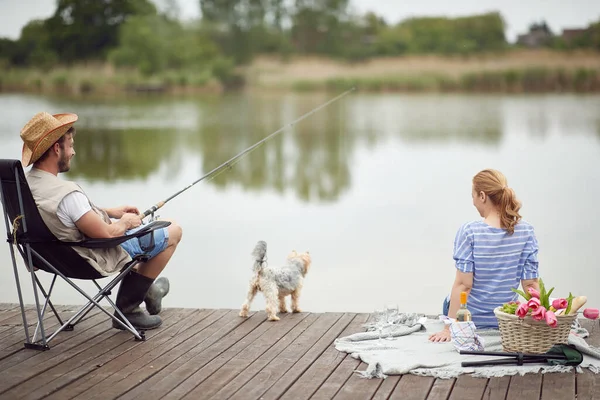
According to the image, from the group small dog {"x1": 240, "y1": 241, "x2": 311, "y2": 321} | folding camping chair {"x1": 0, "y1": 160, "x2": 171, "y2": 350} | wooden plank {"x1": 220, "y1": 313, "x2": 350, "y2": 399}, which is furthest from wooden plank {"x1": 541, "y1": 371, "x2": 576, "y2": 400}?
folding camping chair {"x1": 0, "y1": 160, "x2": 171, "y2": 350}

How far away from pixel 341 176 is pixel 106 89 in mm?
3453

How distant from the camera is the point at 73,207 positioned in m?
3.95

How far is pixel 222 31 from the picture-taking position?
452 inches

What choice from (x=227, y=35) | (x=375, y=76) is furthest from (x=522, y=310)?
(x=227, y=35)

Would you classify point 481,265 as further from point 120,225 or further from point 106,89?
point 106,89

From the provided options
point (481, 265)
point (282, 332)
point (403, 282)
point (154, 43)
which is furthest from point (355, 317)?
point (154, 43)

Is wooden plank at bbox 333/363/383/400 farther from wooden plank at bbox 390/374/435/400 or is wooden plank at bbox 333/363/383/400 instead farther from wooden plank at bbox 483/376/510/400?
wooden plank at bbox 483/376/510/400

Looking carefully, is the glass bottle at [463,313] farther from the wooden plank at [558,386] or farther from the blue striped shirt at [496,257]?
the wooden plank at [558,386]

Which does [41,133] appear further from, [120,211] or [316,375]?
[316,375]

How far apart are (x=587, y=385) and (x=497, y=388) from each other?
0.35 m

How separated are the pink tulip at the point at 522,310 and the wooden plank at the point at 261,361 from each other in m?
1.07

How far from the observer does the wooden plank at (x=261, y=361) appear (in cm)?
353

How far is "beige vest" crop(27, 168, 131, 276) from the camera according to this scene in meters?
3.95

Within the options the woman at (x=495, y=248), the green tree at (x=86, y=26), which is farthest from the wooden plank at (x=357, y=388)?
the green tree at (x=86, y=26)
